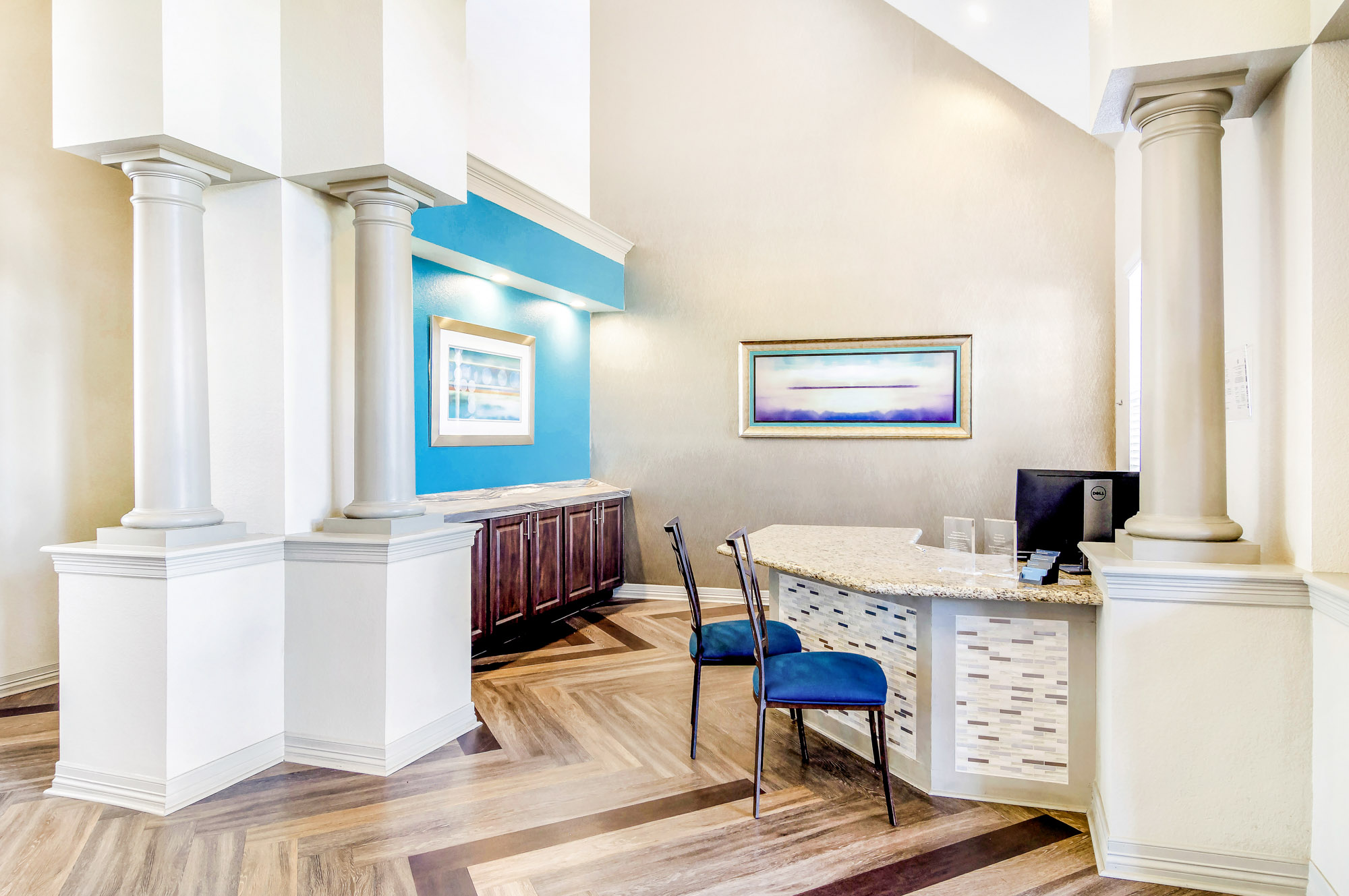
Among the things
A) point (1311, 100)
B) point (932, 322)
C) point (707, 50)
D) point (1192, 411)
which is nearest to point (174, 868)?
point (1192, 411)

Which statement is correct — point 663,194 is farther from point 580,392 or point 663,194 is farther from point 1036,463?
point 1036,463

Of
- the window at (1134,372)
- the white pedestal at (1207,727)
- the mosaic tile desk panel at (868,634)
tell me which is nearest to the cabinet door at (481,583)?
the mosaic tile desk panel at (868,634)

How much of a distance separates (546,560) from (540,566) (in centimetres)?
8

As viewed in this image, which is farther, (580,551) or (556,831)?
(580,551)

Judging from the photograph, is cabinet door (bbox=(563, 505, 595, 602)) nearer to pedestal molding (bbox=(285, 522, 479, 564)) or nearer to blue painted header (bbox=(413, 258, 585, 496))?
blue painted header (bbox=(413, 258, 585, 496))

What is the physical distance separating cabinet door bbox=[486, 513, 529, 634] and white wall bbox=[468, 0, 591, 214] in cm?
258

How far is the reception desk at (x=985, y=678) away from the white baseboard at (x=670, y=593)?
3.00m

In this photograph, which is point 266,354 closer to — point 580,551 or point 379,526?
point 379,526

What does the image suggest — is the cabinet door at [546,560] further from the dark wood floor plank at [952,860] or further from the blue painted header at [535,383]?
the dark wood floor plank at [952,860]

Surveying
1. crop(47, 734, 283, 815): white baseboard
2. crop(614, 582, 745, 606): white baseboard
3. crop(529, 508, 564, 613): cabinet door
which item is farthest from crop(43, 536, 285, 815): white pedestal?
crop(614, 582, 745, 606): white baseboard

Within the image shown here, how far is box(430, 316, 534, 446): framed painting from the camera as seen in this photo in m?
4.41

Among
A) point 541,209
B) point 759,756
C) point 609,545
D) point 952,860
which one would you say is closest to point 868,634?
point 759,756

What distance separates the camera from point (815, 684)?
7.93 ft

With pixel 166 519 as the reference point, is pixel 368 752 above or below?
below
